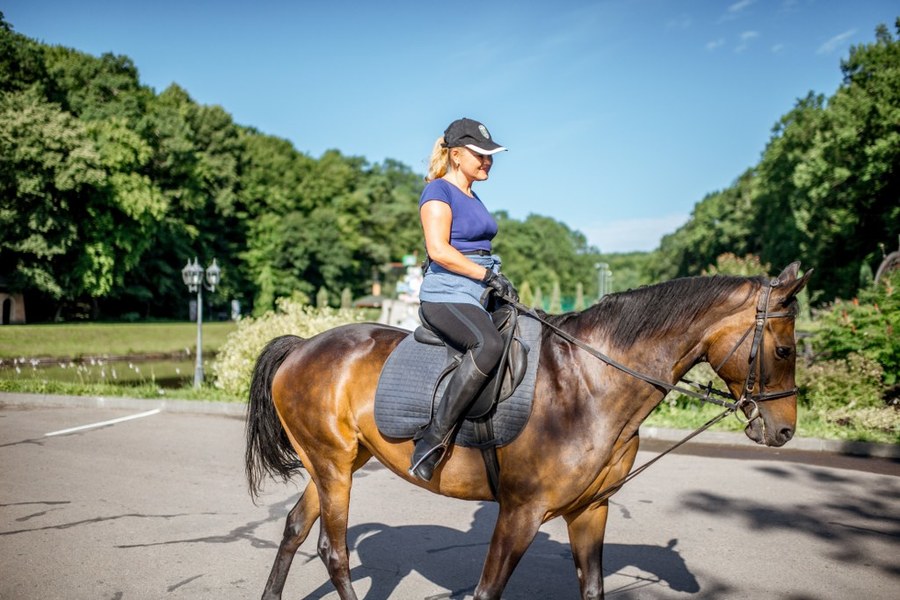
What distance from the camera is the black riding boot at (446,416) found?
3566 mm

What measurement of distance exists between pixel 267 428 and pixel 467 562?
2.01 m

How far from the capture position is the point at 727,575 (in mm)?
5207

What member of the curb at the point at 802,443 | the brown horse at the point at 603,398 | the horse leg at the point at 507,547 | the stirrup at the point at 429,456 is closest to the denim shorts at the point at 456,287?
the brown horse at the point at 603,398

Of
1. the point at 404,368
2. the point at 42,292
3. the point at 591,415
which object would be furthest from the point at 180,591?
the point at 42,292

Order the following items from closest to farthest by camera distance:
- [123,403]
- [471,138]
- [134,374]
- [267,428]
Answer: [471,138]
[267,428]
[123,403]
[134,374]

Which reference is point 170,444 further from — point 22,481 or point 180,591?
point 180,591

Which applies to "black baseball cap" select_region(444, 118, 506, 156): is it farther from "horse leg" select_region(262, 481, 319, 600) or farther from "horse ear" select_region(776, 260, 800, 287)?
"horse leg" select_region(262, 481, 319, 600)

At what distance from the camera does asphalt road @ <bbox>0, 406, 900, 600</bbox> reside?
16.1 feet

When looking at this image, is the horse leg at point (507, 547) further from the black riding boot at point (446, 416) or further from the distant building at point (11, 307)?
the distant building at point (11, 307)

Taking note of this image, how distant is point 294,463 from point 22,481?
484 centimetres

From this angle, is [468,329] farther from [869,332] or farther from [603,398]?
[869,332]

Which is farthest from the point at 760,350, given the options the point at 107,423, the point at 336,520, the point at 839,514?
the point at 107,423

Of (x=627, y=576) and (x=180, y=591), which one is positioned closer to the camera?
(x=180, y=591)

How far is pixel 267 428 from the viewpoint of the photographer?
15.7ft
